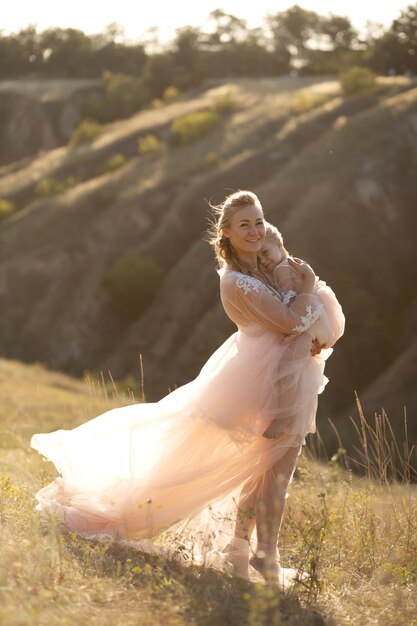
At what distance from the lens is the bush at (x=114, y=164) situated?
48750mm

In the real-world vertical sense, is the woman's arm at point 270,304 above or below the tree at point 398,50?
below

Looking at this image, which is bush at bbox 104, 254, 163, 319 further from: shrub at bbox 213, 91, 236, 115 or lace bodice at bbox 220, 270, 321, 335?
lace bodice at bbox 220, 270, 321, 335

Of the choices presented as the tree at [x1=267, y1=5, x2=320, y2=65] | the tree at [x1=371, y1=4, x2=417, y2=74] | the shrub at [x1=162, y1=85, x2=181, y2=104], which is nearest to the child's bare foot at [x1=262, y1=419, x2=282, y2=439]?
the tree at [x1=371, y1=4, x2=417, y2=74]

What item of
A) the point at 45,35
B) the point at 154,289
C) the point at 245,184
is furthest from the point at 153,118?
the point at 45,35

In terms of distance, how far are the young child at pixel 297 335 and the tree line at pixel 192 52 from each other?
6629cm

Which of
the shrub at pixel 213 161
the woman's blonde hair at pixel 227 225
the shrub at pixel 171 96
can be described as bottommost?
the shrub at pixel 213 161

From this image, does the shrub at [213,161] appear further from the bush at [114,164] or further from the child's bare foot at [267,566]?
the child's bare foot at [267,566]

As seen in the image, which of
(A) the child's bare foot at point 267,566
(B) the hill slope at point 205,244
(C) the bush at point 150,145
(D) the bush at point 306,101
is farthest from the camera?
(C) the bush at point 150,145

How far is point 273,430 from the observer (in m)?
5.46

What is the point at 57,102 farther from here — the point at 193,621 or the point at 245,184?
the point at 193,621

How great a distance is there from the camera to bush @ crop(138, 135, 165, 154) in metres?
48.3

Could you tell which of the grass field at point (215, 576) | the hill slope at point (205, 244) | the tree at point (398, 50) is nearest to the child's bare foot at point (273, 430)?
the grass field at point (215, 576)

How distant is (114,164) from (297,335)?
4464cm

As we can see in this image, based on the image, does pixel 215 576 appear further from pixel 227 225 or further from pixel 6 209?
pixel 6 209
